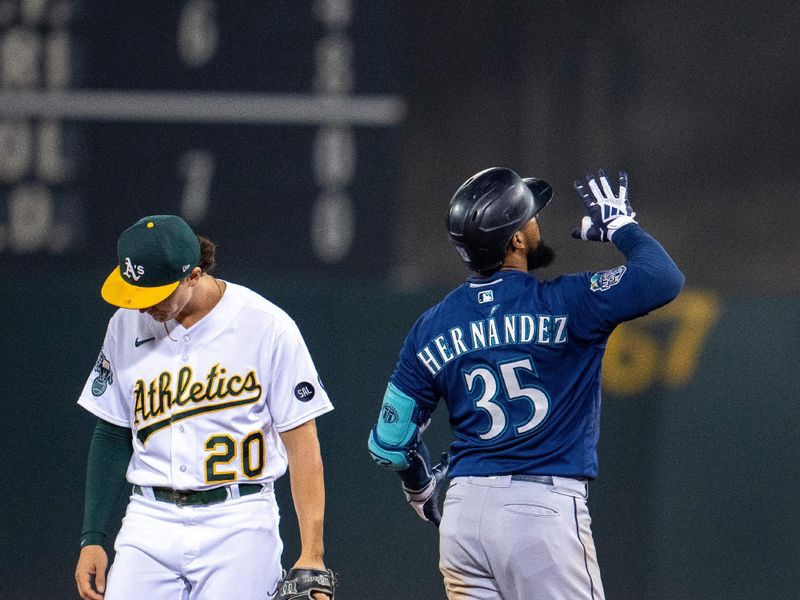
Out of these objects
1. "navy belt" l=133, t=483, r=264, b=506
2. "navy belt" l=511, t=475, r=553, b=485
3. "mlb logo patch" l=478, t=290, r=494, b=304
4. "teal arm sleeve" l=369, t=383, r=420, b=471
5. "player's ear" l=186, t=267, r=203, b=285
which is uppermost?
"player's ear" l=186, t=267, r=203, b=285

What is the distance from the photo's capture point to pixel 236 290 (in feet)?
8.87

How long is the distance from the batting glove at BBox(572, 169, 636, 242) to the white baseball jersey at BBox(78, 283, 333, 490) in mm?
714

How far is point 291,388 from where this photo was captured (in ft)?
8.50

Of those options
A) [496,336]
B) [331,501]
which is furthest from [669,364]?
[496,336]

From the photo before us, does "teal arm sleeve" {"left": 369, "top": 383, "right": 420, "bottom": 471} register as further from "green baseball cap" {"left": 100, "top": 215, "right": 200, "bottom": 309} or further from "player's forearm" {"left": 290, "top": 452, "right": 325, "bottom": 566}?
"green baseball cap" {"left": 100, "top": 215, "right": 200, "bottom": 309}

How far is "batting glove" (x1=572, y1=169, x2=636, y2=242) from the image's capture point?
8.76 feet

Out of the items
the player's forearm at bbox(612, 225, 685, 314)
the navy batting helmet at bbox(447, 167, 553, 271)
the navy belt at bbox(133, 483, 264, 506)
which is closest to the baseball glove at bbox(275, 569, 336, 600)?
the navy belt at bbox(133, 483, 264, 506)

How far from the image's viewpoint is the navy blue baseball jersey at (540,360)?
8.09 ft

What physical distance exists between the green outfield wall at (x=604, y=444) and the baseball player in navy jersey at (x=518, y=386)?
1954 mm

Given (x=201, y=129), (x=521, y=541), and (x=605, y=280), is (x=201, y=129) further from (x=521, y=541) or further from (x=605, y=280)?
(x=521, y=541)

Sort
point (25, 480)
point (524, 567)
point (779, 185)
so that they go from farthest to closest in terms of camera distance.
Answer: point (779, 185), point (25, 480), point (524, 567)

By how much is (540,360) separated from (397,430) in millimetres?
391

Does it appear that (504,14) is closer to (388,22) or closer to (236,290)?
(388,22)

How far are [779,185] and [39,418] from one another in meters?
3.79
